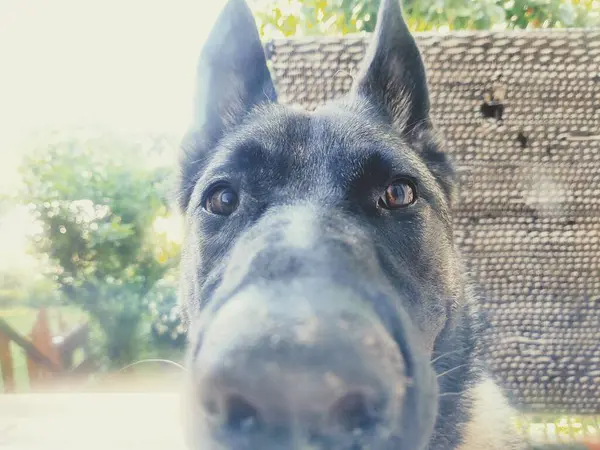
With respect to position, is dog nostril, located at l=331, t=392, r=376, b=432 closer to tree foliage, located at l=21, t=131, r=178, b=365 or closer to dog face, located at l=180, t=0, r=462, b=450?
dog face, located at l=180, t=0, r=462, b=450

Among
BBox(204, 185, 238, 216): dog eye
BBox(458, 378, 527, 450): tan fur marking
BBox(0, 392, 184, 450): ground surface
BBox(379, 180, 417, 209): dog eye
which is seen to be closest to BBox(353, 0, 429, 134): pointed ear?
BBox(379, 180, 417, 209): dog eye

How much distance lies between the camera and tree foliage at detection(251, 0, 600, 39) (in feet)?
3.32

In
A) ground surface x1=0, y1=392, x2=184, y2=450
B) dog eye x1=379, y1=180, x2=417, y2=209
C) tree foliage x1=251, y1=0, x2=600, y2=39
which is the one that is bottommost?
ground surface x1=0, y1=392, x2=184, y2=450

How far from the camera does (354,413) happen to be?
41 centimetres

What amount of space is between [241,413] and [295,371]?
0.22ft

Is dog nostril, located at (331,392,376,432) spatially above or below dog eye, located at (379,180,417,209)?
below

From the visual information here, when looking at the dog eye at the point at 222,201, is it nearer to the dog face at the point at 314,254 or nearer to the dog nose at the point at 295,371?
the dog face at the point at 314,254

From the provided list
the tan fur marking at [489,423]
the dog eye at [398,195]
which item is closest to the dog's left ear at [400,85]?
the dog eye at [398,195]

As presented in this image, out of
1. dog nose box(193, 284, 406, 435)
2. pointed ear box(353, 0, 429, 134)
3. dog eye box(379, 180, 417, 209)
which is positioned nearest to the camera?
dog nose box(193, 284, 406, 435)

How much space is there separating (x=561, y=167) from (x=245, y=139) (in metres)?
0.75

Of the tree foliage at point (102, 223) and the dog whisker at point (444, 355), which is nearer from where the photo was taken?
the dog whisker at point (444, 355)

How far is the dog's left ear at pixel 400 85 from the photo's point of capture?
2.64 ft

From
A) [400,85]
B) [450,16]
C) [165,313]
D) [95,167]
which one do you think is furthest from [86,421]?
[450,16]

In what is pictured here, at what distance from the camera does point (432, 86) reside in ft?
3.19
